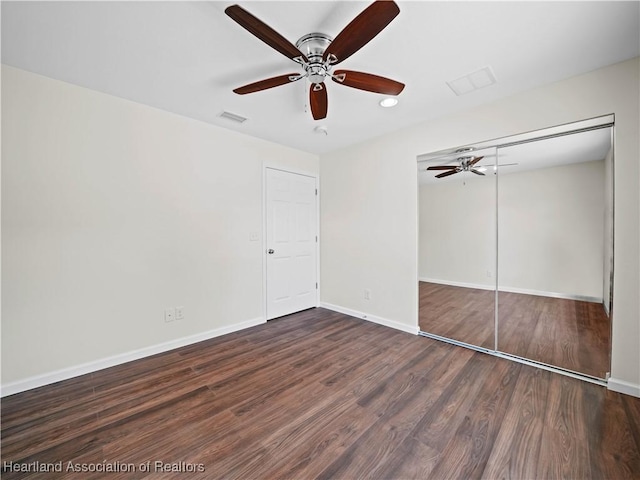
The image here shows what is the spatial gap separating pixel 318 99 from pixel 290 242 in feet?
7.15

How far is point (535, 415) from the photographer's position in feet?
5.63

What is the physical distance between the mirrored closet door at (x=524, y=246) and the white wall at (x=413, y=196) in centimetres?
9

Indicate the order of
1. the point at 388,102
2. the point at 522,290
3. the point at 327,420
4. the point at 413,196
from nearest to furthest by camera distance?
the point at 327,420
the point at 388,102
the point at 522,290
the point at 413,196

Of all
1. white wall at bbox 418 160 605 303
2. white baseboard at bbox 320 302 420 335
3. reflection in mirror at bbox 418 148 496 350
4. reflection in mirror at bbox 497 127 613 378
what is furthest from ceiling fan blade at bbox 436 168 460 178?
white baseboard at bbox 320 302 420 335

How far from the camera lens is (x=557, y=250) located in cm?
242

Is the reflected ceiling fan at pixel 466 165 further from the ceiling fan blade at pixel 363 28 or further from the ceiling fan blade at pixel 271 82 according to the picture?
the ceiling fan blade at pixel 271 82

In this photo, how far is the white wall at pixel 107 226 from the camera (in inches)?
78.6

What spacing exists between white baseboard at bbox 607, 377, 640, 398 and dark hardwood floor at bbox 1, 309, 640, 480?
0.06 metres

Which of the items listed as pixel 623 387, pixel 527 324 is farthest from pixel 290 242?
pixel 623 387

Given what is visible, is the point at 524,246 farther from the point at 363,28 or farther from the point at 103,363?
the point at 103,363

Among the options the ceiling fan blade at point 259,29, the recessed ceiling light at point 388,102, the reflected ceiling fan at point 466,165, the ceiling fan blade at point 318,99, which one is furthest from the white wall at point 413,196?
the ceiling fan blade at point 259,29

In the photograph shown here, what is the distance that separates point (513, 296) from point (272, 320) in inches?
112

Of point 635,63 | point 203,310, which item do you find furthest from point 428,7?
point 203,310

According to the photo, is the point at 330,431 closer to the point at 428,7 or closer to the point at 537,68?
the point at 428,7
